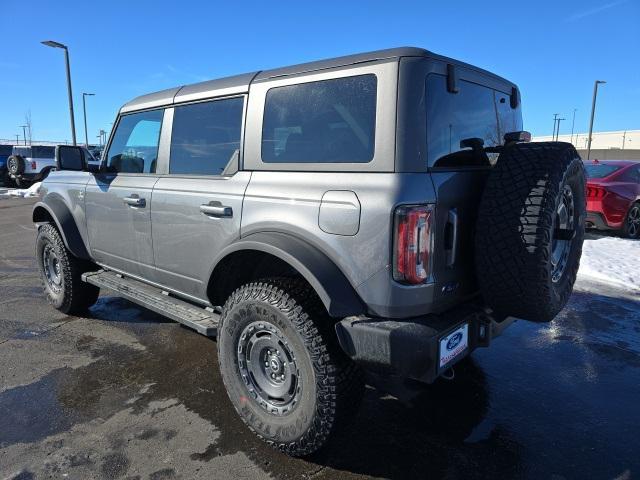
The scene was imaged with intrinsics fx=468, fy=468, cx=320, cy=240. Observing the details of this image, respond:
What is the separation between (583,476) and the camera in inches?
97.0

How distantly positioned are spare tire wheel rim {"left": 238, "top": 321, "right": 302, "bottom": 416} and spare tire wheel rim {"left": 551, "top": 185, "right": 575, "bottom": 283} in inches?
63.6

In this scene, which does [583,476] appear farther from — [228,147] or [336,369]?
[228,147]

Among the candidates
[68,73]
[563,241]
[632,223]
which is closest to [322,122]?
[563,241]

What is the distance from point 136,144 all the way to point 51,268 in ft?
6.61

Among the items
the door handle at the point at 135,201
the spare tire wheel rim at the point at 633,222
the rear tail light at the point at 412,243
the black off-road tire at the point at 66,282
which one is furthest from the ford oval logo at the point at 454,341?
the spare tire wheel rim at the point at 633,222

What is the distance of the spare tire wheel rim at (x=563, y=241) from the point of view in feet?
8.97

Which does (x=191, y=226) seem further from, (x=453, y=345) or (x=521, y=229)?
(x=521, y=229)

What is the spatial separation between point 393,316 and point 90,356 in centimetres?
289

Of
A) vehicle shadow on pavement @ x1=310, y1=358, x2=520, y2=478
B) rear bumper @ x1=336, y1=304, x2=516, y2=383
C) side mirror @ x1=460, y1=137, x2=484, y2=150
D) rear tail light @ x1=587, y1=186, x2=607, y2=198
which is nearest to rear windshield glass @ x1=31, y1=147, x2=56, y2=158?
rear tail light @ x1=587, y1=186, x2=607, y2=198

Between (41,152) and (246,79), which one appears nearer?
(246,79)

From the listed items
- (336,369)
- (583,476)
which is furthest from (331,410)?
(583,476)

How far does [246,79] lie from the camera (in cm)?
306

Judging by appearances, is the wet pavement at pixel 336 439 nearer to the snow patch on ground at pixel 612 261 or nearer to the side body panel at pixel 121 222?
the side body panel at pixel 121 222

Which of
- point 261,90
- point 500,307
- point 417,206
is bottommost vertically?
point 500,307
